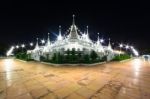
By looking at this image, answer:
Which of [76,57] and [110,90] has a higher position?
[76,57]

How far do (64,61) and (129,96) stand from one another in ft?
46.0

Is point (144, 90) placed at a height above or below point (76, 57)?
below

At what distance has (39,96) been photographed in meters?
6.18

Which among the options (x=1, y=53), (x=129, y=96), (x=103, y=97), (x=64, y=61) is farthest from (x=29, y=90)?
(x=1, y=53)

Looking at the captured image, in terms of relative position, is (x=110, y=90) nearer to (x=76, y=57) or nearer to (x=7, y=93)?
(x=7, y=93)

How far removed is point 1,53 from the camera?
5775 centimetres

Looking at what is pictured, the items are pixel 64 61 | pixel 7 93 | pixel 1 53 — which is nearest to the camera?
pixel 7 93

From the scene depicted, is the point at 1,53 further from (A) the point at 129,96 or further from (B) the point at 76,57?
(A) the point at 129,96

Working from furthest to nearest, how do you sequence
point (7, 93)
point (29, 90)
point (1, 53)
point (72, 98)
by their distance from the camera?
point (1, 53)
point (29, 90)
point (7, 93)
point (72, 98)

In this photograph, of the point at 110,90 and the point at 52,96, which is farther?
the point at 110,90

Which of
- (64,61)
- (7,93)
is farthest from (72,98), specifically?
(64,61)

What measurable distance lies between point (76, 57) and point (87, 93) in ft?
46.5

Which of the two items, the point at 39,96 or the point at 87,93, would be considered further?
the point at 87,93

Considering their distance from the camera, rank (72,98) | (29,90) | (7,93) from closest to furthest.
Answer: (72,98) < (7,93) < (29,90)
